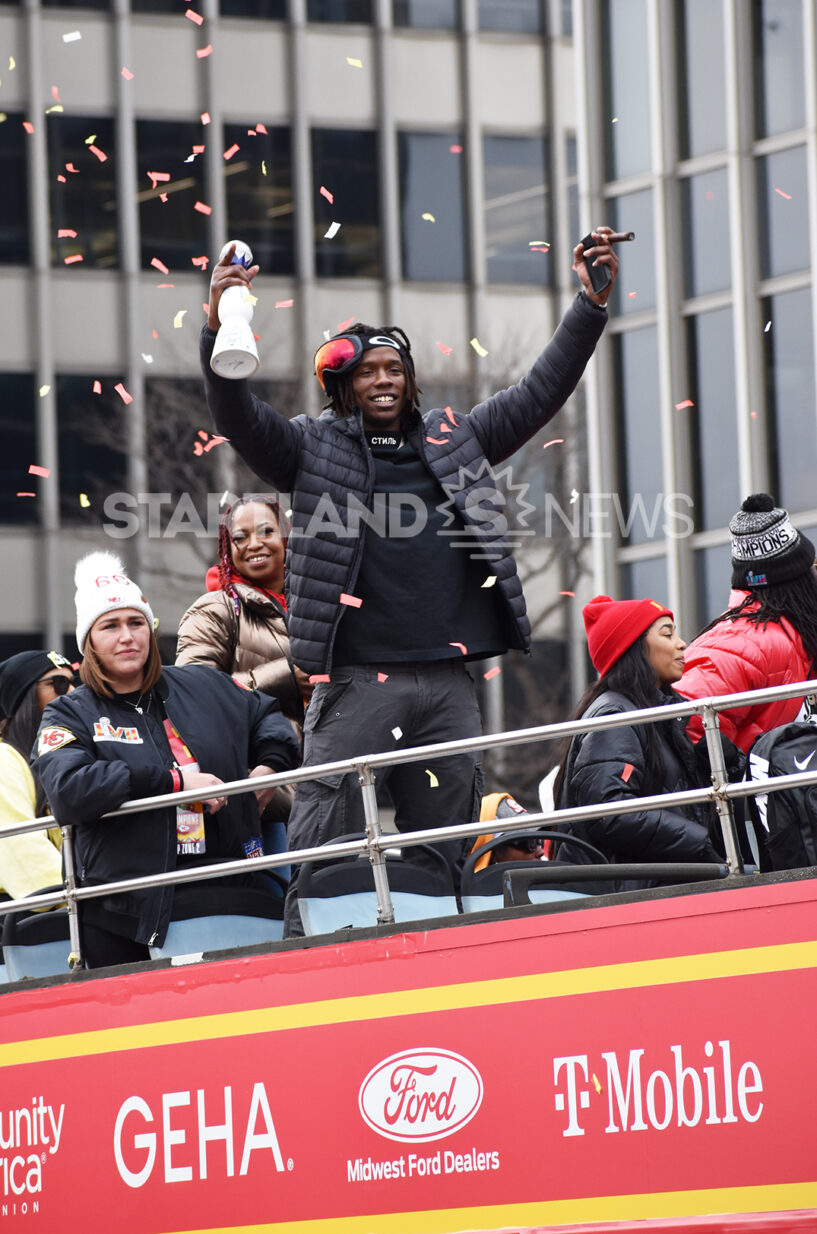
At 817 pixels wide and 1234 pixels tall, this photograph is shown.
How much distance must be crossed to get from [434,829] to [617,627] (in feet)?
3.39

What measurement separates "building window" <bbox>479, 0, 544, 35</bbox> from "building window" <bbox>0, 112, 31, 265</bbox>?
23.4ft

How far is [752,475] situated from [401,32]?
12787 mm

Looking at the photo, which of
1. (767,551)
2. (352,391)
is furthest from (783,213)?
(352,391)

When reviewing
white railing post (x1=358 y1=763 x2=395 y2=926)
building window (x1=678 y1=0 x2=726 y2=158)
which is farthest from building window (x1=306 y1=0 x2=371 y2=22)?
white railing post (x1=358 y1=763 x2=395 y2=926)

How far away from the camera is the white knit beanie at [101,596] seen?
6.46 meters

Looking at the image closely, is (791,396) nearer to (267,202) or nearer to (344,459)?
(267,202)

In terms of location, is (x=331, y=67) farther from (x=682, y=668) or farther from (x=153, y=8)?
(x=682, y=668)

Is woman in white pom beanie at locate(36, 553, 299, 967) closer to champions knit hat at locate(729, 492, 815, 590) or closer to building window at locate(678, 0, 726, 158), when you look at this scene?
champions knit hat at locate(729, 492, 815, 590)

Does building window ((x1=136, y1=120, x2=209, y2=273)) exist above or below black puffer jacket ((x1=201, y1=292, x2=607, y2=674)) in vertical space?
above

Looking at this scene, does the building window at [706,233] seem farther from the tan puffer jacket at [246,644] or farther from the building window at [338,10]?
the tan puffer jacket at [246,644]

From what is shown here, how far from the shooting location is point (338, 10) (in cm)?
2898

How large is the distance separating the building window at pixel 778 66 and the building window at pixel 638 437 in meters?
2.54

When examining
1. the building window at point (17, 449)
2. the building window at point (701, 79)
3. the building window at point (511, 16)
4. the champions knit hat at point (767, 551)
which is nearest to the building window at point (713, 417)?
the building window at point (701, 79)

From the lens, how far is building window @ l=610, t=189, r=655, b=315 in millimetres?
20594
